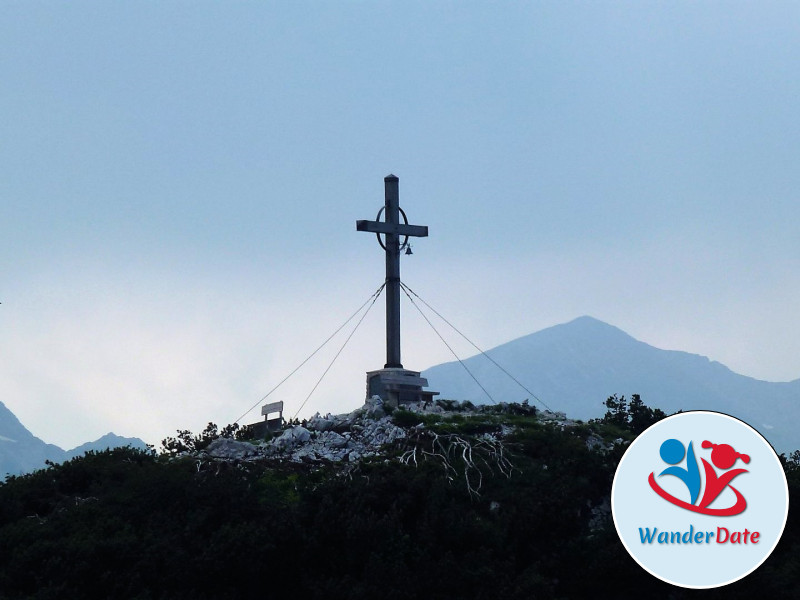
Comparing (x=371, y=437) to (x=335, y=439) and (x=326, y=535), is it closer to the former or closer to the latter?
(x=335, y=439)

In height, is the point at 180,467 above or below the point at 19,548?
above

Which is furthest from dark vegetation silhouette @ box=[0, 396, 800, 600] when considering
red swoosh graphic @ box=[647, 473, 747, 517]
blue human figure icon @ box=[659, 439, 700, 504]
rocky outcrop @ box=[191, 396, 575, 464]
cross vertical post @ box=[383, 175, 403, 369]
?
cross vertical post @ box=[383, 175, 403, 369]

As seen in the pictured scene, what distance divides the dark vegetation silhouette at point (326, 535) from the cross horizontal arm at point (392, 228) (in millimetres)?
7722

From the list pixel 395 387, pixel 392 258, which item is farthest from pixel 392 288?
pixel 395 387

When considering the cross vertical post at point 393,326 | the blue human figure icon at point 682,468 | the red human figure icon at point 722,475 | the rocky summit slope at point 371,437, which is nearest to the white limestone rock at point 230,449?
the rocky summit slope at point 371,437

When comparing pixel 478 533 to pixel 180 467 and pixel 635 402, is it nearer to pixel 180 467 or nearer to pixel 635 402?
pixel 180 467

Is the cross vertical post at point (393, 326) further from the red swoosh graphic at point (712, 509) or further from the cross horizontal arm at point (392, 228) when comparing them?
the red swoosh graphic at point (712, 509)

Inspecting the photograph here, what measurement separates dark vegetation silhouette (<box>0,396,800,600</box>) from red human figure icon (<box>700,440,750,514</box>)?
7.33 feet

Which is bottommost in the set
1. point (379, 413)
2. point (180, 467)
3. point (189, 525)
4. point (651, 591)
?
point (651, 591)

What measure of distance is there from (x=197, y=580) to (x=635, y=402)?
54.9 feet

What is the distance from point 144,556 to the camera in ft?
73.6

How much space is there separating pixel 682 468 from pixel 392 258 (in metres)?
13.4

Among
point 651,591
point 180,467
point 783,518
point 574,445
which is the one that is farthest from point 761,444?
point 180,467

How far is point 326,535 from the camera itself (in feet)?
76.8
